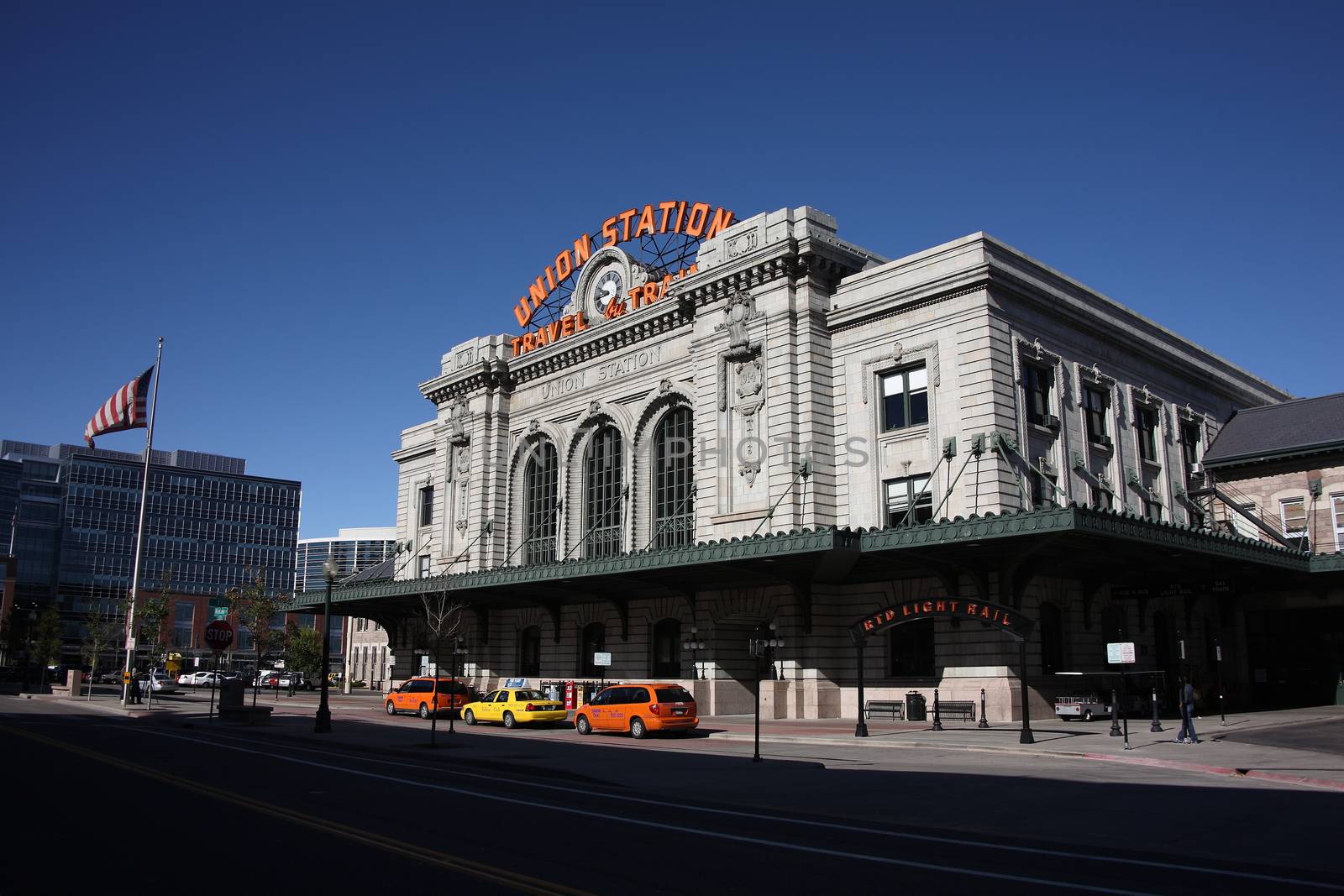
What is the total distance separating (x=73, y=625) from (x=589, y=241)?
121754 millimetres


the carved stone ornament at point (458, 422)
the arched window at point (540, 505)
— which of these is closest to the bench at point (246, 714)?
the arched window at point (540, 505)

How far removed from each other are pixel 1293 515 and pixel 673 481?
→ 29.3m

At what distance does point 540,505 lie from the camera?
57969 millimetres

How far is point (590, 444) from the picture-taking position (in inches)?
2165

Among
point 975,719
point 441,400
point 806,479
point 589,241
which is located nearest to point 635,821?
point 975,719

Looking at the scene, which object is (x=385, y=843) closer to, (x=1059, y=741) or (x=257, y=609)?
(x=1059, y=741)

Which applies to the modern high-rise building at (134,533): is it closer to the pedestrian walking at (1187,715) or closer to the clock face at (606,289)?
the clock face at (606,289)

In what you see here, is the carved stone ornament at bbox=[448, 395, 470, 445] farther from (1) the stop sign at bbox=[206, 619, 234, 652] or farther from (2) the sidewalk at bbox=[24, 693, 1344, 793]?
(1) the stop sign at bbox=[206, 619, 234, 652]

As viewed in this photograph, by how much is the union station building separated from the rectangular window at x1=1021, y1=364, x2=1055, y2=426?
0.14 metres

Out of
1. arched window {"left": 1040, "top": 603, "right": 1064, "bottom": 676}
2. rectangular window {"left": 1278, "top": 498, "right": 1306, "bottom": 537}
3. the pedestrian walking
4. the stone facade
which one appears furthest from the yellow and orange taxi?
rectangular window {"left": 1278, "top": 498, "right": 1306, "bottom": 537}

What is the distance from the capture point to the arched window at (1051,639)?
3778 centimetres

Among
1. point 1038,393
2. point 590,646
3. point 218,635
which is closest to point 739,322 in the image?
point 1038,393

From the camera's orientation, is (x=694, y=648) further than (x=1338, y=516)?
No

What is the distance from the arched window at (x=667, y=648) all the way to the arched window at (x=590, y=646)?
4.51 m
